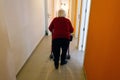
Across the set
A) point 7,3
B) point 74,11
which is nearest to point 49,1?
point 74,11

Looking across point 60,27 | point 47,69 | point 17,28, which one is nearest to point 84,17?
point 60,27

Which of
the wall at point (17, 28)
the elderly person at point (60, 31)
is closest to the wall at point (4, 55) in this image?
the wall at point (17, 28)

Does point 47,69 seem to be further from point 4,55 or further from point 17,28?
point 4,55

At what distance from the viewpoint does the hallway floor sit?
109 inches

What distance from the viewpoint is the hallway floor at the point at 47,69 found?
2775mm

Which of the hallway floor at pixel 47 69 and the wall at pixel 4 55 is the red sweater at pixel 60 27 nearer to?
the hallway floor at pixel 47 69

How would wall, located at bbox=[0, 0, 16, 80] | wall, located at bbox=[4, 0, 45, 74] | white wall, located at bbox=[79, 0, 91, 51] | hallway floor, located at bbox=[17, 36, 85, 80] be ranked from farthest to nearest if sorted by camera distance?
white wall, located at bbox=[79, 0, 91, 51] → hallway floor, located at bbox=[17, 36, 85, 80] → wall, located at bbox=[4, 0, 45, 74] → wall, located at bbox=[0, 0, 16, 80]

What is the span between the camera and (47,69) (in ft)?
10.0

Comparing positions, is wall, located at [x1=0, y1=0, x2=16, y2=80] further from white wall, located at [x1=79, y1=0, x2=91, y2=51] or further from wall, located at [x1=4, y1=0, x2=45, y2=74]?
white wall, located at [x1=79, y1=0, x2=91, y2=51]

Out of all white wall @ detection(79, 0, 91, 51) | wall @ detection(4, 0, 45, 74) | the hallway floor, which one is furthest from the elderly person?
white wall @ detection(79, 0, 91, 51)

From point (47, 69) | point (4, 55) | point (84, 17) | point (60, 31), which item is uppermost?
point (84, 17)

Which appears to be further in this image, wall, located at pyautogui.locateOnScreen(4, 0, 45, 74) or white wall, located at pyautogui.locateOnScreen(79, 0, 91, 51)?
white wall, located at pyautogui.locateOnScreen(79, 0, 91, 51)

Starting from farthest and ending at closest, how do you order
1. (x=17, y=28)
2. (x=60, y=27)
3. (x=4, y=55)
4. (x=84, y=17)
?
(x=84, y=17) < (x=60, y=27) < (x=17, y=28) < (x=4, y=55)

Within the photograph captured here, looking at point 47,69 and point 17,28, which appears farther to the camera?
point 47,69
